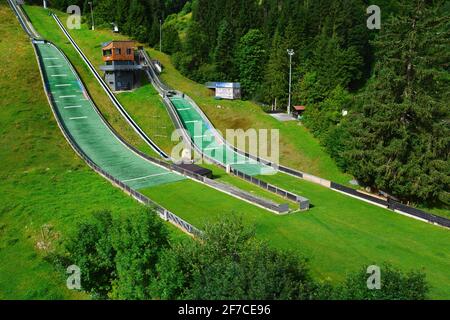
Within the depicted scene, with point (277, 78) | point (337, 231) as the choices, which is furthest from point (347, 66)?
point (337, 231)

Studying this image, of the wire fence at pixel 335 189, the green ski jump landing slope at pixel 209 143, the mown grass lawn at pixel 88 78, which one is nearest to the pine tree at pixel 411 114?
the wire fence at pixel 335 189

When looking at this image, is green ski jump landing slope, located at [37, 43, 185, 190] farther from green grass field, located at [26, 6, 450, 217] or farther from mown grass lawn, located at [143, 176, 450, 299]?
mown grass lawn, located at [143, 176, 450, 299]

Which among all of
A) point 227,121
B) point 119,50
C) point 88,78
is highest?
point 119,50

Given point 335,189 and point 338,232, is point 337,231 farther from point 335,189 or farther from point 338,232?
point 335,189

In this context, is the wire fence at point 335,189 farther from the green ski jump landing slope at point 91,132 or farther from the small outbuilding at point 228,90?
the small outbuilding at point 228,90

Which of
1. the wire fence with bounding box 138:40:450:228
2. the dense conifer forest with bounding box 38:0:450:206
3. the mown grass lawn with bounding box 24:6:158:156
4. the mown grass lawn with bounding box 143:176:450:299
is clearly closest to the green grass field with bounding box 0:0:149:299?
the mown grass lawn with bounding box 143:176:450:299
